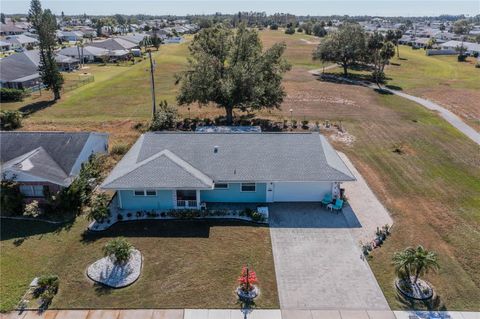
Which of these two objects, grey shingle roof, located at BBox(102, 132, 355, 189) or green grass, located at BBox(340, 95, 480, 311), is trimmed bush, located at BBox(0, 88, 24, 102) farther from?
green grass, located at BBox(340, 95, 480, 311)

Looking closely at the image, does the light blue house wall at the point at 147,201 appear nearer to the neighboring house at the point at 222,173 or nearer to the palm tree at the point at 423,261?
the neighboring house at the point at 222,173

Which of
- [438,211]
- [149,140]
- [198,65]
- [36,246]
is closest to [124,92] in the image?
[198,65]

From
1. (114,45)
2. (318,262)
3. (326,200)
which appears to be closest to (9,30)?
(114,45)

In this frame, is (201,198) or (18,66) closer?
(201,198)

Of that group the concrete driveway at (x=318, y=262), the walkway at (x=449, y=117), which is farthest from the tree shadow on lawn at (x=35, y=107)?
the walkway at (x=449, y=117)

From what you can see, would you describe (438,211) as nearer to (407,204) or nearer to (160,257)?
(407,204)

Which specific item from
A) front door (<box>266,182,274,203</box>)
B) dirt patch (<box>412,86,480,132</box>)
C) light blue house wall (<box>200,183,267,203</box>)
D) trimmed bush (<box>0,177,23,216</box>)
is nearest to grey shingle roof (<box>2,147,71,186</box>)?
trimmed bush (<box>0,177,23,216</box>)

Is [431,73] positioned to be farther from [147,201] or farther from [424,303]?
[147,201]
